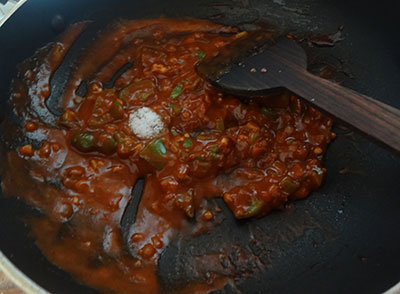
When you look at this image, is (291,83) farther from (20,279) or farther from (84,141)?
(20,279)

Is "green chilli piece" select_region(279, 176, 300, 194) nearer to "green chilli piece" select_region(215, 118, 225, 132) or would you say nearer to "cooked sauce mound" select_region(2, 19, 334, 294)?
"cooked sauce mound" select_region(2, 19, 334, 294)

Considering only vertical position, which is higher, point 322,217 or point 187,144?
point 187,144

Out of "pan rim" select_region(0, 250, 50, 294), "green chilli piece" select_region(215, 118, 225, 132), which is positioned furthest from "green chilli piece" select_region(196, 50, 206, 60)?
"pan rim" select_region(0, 250, 50, 294)

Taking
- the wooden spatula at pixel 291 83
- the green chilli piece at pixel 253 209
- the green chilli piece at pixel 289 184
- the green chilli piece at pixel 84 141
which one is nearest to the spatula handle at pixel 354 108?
the wooden spatula at pixel 291 83

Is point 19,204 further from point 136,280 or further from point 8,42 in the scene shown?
point 8,42

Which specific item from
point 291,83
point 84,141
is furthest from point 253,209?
point 84,141

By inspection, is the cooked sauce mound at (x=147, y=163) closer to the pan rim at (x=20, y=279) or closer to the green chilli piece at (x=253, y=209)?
the green chilli piece at (x=253, y=209)

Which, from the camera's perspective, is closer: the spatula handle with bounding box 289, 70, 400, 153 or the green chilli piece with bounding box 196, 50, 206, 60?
the spatula handle with bounding box 289, 70, 400, 153
